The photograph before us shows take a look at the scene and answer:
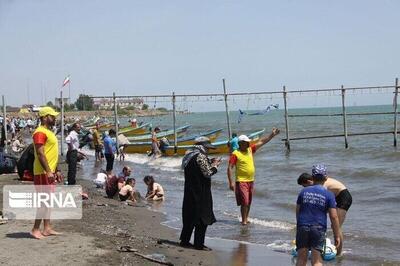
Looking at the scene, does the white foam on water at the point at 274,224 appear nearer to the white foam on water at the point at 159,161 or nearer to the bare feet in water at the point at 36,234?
the bare feet in water at the point at 36,234

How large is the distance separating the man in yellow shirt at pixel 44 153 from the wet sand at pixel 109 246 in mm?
490

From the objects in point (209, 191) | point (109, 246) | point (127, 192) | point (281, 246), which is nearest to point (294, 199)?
point (127, 192)

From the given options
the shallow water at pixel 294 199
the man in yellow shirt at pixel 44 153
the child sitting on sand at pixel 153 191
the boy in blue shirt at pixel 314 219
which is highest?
the man in yellow shirt at pixel 44 153

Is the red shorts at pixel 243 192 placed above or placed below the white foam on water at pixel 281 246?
above

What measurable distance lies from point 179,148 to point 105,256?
2106cm

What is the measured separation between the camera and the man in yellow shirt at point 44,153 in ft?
22.4

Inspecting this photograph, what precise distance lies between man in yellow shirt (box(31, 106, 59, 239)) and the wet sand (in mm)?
490

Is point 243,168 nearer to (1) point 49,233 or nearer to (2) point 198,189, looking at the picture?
(2) point 198,189

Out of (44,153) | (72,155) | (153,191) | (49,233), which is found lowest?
(153,191)

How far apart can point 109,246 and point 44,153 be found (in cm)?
145

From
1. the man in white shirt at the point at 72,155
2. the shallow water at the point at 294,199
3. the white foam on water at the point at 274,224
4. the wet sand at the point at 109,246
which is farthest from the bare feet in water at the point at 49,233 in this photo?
the man in white shirt at the point at 72,155

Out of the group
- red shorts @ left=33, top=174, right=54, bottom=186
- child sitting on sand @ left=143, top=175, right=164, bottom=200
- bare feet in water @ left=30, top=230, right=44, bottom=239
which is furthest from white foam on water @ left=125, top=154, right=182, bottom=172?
red shorts @ left=33, top=174, right=54, bottom=186

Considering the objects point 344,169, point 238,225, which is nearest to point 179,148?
point 344,169

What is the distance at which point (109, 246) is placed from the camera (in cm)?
712
